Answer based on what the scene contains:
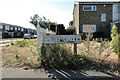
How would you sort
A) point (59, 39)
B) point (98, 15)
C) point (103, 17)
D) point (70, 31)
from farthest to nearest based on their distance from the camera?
point (70, 31) → point (103, 17) → point (98, 15) → point (59, 39)

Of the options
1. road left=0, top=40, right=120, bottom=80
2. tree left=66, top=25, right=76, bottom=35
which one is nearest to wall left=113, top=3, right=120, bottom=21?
tree left=66, top=25, right=76, bottom=35

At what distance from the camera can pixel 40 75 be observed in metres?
3.42

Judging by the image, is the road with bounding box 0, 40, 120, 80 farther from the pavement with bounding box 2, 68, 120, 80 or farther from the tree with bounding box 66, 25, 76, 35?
the tree with bounding box 66, 25, 76, 35

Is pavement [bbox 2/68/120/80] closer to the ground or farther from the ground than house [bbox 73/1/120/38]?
closer to the ground

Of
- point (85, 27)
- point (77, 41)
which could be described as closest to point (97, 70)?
point (77, 41)

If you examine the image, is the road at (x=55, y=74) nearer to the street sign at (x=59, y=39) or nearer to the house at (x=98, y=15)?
the street sign at (x=59, y=39)

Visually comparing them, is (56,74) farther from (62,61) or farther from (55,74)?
(62,61)

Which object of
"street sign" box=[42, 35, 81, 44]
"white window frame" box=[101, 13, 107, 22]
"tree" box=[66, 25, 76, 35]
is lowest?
"street sign" box=[42, 35, 81, 44]

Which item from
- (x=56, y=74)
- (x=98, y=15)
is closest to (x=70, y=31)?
(x=98, y=15)

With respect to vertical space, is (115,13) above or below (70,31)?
above

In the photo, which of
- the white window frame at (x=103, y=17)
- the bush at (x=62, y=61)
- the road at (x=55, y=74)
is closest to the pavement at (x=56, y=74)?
the road at (x=55, y=74)

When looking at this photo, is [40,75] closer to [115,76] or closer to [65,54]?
[65,54]

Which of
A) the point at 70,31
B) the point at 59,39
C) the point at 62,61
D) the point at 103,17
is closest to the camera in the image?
the point at 62,61

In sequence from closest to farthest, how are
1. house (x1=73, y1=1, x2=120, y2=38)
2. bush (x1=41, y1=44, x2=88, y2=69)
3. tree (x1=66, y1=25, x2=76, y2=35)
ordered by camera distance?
bush (x1=41, y1=44, x2=88, y2=69) < house (x1=73, y1=1, x2=120, y2=38) < tree (x1=66, y1=25, x2=76, y2=35)
